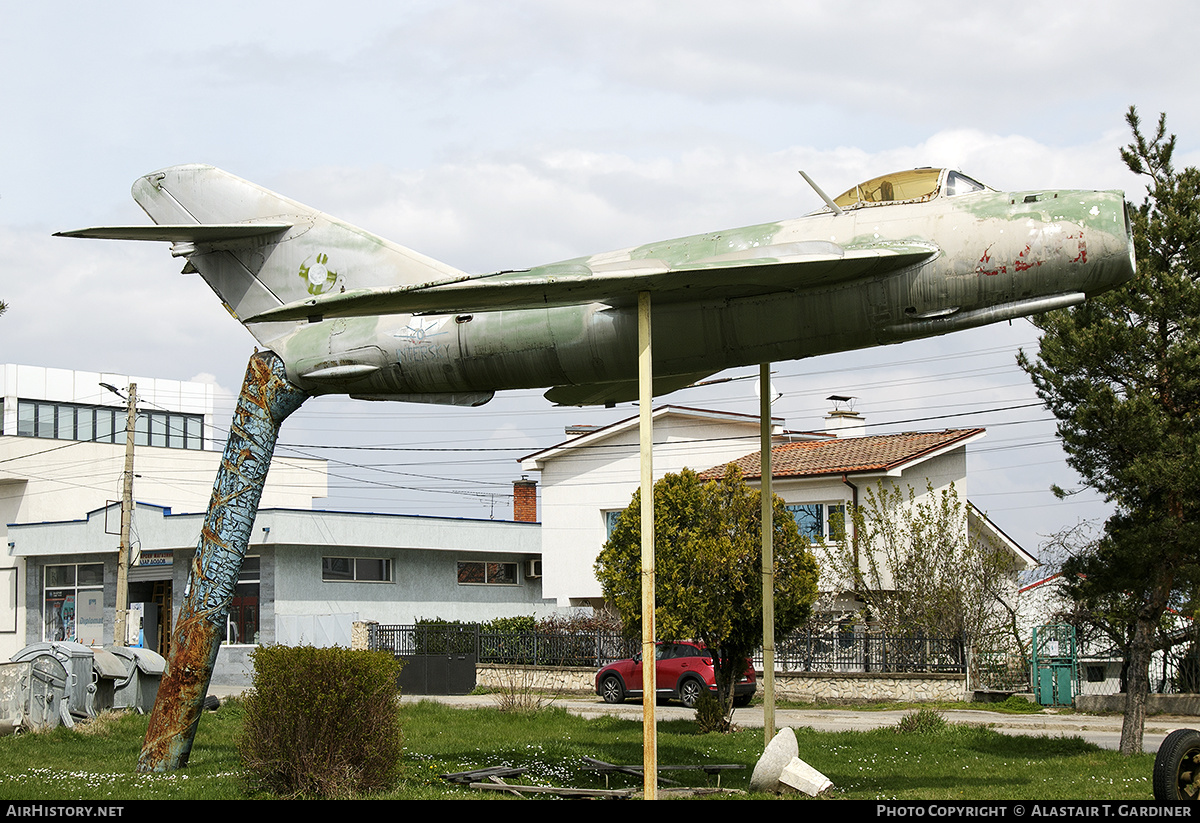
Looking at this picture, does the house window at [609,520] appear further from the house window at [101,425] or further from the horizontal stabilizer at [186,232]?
the horizontal stabilizer at [186,232]

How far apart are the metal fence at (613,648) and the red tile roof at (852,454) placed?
5100mm

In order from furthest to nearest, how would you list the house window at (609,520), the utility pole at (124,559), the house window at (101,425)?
the house window at (101,425) < the house window at (609,520) < the utility pole at (124,559)

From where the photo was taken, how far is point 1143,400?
1587 cm

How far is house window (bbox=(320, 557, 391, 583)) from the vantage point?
1575 inches

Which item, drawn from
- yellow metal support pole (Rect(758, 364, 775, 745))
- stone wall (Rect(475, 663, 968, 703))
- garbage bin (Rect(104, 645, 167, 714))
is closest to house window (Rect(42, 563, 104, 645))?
garbage bin (Rect(104, 645, 167, 714))

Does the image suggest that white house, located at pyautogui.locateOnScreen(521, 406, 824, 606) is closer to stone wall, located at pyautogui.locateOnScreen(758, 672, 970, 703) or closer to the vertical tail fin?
stone wall, located at pyautogui.locateOnScreen(758, 672, 970, 703)

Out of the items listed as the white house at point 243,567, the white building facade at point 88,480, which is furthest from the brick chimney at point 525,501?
the white building facade at point 88,480

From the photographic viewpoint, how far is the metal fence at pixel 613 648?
29.5 m

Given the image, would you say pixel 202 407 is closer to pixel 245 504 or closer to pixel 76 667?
pixel 76 667

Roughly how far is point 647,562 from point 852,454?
85.8 feet

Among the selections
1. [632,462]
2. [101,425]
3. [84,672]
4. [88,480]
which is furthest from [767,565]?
[101,425]

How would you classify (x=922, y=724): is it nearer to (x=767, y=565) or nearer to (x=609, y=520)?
(x=767, y=565)

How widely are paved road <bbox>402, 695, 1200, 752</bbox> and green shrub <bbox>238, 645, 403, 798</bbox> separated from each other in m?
10.7

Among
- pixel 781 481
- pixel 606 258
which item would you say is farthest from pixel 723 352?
pixel 781 481
